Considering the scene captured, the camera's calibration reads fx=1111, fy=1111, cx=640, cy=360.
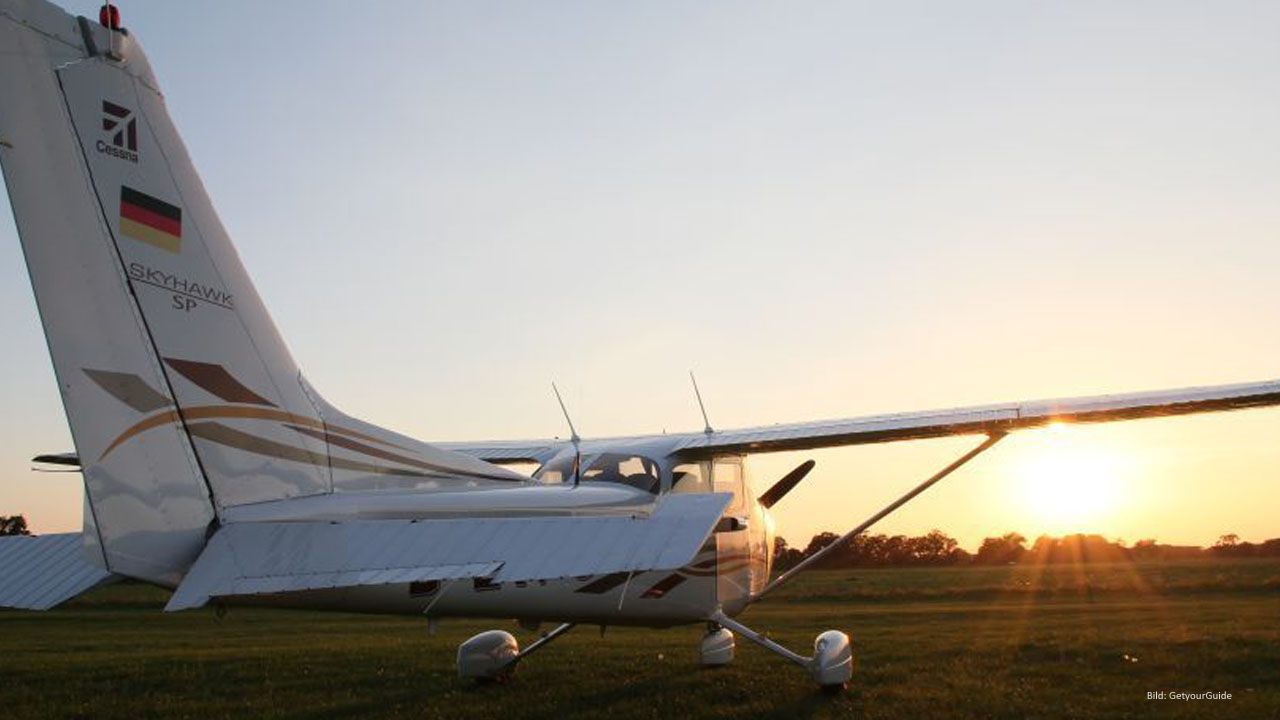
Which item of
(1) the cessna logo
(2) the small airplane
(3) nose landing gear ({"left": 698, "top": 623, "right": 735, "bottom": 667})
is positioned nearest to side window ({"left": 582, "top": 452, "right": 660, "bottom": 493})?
(2) the small airplane

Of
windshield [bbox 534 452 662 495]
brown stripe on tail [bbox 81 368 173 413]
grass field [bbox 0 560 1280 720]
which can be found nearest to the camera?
brown stripe on tail [bbox 81 368 173 413]

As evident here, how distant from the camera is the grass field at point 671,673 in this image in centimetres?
858

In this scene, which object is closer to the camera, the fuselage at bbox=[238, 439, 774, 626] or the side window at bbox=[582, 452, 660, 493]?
the fuselage at bbox=[238, 439, 774, 626]

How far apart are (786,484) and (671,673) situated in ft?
7.23

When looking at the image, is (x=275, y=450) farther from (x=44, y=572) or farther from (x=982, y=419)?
(x=982, y=419)

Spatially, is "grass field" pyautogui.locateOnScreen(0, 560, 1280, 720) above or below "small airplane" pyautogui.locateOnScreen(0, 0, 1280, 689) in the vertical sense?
below

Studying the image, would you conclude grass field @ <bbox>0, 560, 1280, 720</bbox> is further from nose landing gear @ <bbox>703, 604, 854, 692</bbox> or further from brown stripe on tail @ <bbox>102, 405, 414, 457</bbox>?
brown stripe on tail @ <bbox>102, 405, 414, 457</bbox>

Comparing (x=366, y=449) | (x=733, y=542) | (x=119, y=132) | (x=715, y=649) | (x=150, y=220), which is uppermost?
(x=119, y=132)

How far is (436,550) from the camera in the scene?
514 centimetres

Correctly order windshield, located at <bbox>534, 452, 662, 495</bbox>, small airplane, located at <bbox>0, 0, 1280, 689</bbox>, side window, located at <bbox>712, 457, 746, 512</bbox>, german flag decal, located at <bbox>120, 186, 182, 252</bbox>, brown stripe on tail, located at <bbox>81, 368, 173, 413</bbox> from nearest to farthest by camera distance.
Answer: small airplane, located at <bbox>0, 0, 1280, 689</bbox> → brown stripe on tail, located at <bbox>81, 368, 173, 413</bbox> → german flag decal, located at <bbox>120, 186, 182, 252</bbox> → windshield, located at <bbox>534, 452, 662, 495</bbox> → side window, located at <bbox>712, 457, 746, 512</bbox>

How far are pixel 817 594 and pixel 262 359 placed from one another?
28928 millimetres

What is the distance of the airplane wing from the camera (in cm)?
957

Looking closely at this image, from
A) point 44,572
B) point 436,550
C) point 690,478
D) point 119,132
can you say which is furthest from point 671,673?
point 119,132

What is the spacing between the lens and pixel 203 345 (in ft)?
19.0
